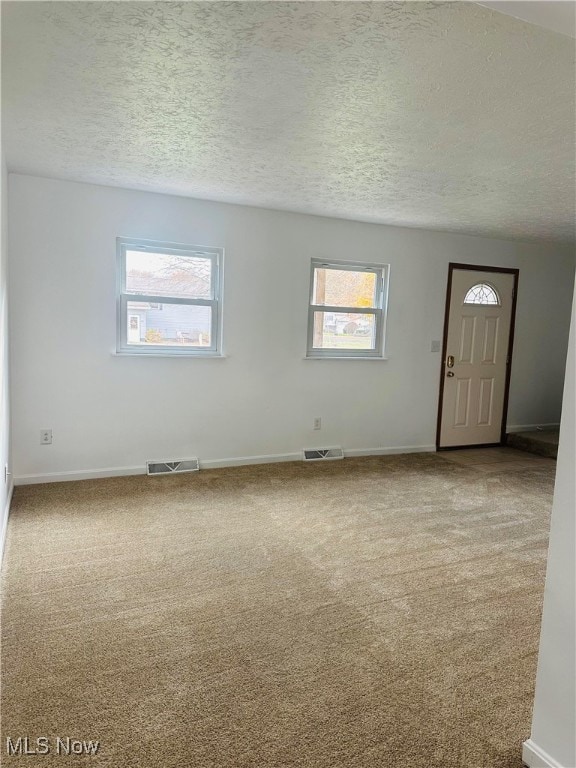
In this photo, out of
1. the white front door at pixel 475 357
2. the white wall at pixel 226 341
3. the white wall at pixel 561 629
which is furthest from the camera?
the white front door at pixel 475 357

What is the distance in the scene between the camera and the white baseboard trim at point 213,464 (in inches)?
162

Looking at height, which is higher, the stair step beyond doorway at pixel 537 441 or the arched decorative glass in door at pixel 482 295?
the arched decorative glass in door at pixel 482 295

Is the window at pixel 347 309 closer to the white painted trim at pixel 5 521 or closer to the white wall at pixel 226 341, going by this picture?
the white wall at pixel 226 341

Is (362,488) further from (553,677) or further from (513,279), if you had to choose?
(513,279)

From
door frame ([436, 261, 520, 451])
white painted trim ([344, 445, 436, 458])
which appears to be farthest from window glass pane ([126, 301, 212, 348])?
door frame ([436, 261, 520, 451])

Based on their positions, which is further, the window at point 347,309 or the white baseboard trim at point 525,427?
the white baseboard trim at point 525,427

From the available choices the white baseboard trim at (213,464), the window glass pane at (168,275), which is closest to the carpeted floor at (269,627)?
the white baseboard trim at (213,464)

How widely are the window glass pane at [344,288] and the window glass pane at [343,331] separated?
13cm

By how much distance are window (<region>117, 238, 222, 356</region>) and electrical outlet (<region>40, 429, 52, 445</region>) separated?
0.88 metres

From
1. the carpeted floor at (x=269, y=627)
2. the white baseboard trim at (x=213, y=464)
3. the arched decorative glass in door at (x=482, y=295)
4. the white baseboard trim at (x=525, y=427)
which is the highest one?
the arched decorative glass in door at (x=482, y=295)

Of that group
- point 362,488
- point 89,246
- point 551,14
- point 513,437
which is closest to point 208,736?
point 551,14

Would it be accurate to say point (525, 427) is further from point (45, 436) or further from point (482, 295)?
point (45, 436)

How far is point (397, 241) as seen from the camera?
529cm

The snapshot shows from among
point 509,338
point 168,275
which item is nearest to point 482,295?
point 509,338
